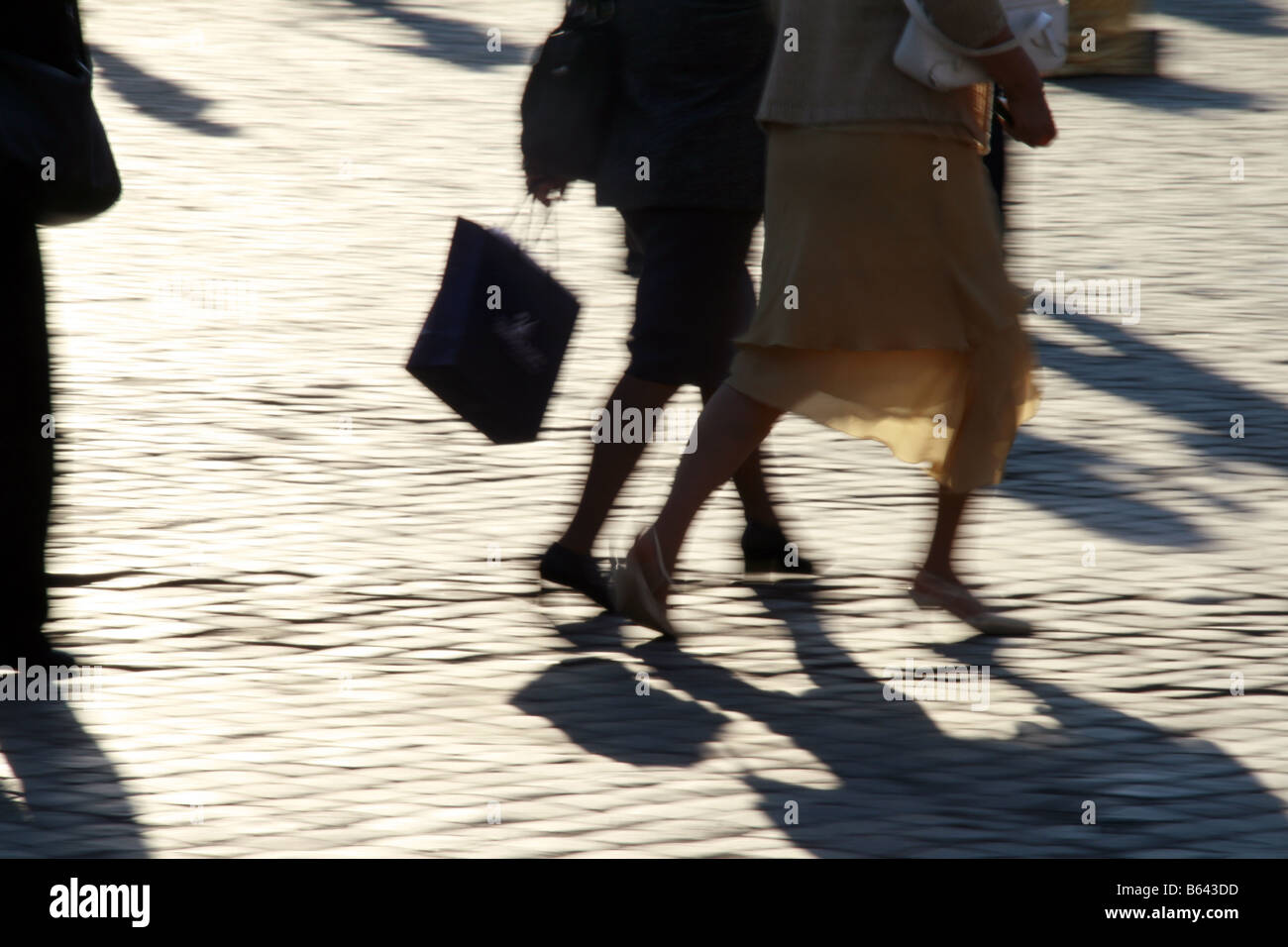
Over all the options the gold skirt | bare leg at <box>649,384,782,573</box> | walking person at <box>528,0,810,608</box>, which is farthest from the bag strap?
bare leg at <box>649,384,782,573</box>

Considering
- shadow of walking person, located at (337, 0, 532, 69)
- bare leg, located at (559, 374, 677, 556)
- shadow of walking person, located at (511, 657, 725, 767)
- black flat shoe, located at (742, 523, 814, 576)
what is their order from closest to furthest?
shadow of walking person, located at (511, 657, 725, 767) < bare leg, located at (559, 374, 677, 556) < black flat shoe, located at (742, 523, 814, 576) < shadow of walking person, located at (337, 0, 532, 69)

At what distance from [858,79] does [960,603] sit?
1206 mm

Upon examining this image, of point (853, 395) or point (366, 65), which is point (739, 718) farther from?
point (366, 65)

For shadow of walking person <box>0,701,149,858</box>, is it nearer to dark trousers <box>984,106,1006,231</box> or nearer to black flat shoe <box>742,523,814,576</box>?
black flat shoe <box>742,523,814,576</box>

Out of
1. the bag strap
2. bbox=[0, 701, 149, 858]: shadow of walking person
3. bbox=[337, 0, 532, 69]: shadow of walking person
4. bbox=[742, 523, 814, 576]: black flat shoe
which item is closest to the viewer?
bbox=[0, 701, 149, 858]: shadow of walking person

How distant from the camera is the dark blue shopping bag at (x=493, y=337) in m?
4.88

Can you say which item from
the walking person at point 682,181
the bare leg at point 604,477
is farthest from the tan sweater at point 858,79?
the bare leg at point 604,477

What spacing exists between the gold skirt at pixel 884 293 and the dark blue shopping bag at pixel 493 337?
57 centimetres

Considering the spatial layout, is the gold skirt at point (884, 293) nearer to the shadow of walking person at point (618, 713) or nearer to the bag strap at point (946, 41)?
the bag strap at point (946, 41)

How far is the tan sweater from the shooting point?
4438 mm

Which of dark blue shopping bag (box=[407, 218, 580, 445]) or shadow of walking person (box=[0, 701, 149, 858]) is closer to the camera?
shadow of walking person (box=[0, 701, 149, 858])

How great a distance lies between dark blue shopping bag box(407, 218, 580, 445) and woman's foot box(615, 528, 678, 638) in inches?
18.7

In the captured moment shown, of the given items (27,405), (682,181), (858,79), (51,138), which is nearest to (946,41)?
(858,79)

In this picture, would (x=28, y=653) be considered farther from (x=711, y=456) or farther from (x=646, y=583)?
(x=711, y=456)
